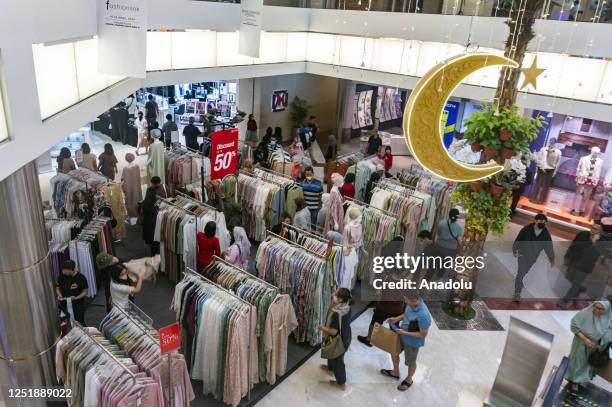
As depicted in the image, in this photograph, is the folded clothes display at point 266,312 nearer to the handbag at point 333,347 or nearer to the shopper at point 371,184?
the handbag at point 333,347

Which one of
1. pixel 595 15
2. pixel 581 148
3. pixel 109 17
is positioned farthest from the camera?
pixel 581 148

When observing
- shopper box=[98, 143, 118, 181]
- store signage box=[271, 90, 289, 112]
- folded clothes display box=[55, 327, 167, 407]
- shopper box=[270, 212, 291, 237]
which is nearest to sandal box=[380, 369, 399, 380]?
shopper box=[270, 212, 291, 237]

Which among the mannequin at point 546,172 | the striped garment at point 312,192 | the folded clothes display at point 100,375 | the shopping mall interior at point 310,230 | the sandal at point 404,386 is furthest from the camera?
the mannequin at point 546,172

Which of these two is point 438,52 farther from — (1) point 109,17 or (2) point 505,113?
(1) point 109,17

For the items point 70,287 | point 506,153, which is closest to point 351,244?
point 506,153

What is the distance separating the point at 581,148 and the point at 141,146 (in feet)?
43.2

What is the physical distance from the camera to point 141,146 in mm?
15445

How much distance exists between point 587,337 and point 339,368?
3.25 meters

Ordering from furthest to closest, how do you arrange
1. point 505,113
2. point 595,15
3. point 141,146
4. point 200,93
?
1. point 200,93
2. point 141,146
3. point 595,15
4. point 505,113

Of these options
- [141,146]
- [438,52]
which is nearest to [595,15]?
[438,52]

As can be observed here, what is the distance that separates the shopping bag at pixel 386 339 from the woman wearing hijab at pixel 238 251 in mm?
2239

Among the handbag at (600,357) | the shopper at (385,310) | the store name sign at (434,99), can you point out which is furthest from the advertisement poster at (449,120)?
the store name sign at (434,99)

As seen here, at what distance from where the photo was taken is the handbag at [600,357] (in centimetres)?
604

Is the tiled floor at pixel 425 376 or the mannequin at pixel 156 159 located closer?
the tiled floor at pixel 425 376
